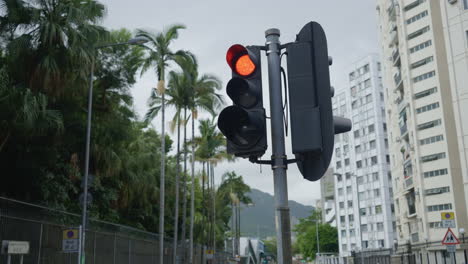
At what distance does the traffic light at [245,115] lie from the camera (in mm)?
4102

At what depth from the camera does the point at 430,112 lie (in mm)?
54375

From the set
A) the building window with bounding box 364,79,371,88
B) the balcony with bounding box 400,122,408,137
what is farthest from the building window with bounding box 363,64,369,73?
the balcony with bounding box 400,122,408,137

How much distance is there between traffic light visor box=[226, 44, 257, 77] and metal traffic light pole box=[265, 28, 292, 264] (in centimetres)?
15

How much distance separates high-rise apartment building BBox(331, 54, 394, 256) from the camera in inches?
3684

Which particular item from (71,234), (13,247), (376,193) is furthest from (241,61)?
(376,193)

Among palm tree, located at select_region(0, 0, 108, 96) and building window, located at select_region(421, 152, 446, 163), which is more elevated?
building window, located at select_region(421, 152, 446, 163)

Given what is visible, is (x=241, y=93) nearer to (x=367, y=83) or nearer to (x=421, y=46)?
(x=421, y=46)

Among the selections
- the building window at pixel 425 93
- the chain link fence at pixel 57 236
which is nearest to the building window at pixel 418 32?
the building window at pixel 425 93

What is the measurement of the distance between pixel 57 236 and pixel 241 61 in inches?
715

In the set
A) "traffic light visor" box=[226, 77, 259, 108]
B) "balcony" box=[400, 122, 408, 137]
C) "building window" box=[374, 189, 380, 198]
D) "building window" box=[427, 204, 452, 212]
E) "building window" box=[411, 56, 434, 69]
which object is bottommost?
"traffic light visor" box=[226, 77, 259, 108]

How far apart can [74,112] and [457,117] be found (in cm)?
3784

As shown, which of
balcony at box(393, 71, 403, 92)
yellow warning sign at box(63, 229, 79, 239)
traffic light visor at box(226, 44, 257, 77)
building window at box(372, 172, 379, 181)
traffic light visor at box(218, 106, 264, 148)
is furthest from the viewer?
building window at box(372, 172, 379, 181)

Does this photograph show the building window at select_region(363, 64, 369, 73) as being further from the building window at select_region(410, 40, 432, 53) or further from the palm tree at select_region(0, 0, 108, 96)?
the palm tree at select_region(0, 0, 108, 96)

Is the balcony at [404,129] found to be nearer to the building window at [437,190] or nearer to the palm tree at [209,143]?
the building window at [437,190]
